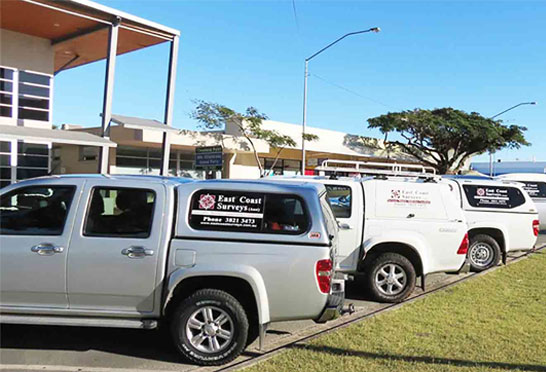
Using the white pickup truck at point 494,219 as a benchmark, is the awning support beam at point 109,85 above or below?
above

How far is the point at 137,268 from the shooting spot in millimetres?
4293

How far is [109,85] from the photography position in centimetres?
1698

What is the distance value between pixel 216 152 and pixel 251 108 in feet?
40.3

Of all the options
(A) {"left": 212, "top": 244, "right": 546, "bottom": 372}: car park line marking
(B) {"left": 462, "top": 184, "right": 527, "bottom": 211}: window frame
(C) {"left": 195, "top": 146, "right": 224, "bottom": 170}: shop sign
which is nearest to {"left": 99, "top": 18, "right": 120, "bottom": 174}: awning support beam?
(C) {"left": 195, "top": 146, "right": 224, "bottom": 170}: shop sign

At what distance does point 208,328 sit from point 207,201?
3.93 feet

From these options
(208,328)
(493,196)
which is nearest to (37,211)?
(208,328)

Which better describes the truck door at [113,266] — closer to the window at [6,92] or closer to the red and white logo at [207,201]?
the red and white logo at [207,201]

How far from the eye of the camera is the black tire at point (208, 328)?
4.31m

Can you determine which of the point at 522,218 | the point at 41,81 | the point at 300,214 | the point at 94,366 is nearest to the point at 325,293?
the point at 300,214

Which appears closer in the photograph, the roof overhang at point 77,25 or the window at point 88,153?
the roof overhang at point 77,25

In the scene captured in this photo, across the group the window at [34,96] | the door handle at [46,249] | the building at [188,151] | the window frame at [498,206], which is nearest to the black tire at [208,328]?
the door handle at [46,249]

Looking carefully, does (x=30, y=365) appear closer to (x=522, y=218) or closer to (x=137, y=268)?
(x=137, y=268)

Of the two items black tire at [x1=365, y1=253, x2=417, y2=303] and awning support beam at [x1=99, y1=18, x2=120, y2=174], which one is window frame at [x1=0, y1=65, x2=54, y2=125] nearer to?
awning support beam at [x1=99, y1=18, x2=120, y2=174]

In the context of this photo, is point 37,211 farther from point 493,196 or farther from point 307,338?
point 493,196
